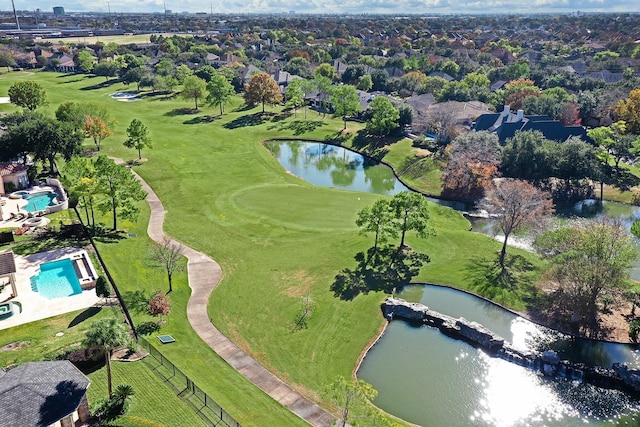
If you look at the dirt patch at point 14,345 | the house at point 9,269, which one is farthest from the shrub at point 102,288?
the house at point 9,269

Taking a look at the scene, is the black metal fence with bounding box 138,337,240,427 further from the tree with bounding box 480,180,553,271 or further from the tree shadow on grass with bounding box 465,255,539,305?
the tree with bounding box 480,180,553,271

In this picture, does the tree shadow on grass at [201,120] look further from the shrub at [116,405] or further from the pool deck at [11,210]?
the shrub at [116,405]

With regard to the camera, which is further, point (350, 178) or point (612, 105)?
point (612, 105)

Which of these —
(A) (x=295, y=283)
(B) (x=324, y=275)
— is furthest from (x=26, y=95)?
(B) (x=324, y=275)

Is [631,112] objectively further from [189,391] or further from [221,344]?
[189,391]

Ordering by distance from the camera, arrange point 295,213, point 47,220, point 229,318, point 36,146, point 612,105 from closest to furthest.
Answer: point 229,318 < point 47,220 < point 295,213 < point 36,146 < point 612,105

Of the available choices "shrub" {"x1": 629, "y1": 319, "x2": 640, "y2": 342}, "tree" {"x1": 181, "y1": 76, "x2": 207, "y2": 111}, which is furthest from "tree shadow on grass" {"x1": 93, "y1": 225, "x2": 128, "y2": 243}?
"tree" {"x1": 181, "y1": 76, "x2": 207, "y2": 111}

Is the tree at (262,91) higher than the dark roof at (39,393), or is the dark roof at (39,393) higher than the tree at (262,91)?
the tree at (262,91)

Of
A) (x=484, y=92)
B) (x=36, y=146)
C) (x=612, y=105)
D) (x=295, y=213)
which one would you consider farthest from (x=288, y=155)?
(x=612, y=105)

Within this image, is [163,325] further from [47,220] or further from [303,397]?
[47,220]
